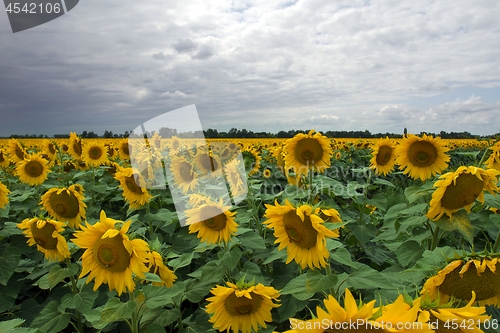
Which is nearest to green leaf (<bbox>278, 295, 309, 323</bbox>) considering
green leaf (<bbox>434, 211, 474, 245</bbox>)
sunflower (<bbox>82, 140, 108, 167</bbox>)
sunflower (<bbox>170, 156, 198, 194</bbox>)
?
green leaf (<bbox>434, 211, 474, 245</bbox>)

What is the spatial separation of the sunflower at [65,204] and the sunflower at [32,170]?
7.71 feet

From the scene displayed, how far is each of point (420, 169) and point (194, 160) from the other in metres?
4.07

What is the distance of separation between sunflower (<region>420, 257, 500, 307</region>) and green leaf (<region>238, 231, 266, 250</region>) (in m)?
1.45

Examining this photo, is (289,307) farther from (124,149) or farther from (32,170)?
(124,149)

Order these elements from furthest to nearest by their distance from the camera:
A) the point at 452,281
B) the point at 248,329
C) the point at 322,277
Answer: the point at 248,329 → the point at 322,277 → the point at 452,281

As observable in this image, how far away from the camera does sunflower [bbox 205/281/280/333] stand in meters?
1.93

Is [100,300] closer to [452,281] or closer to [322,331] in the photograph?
[322,331]

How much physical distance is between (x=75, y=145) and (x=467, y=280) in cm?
820

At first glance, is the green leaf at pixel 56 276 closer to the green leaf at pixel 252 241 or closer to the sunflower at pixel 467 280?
the green leaf at pixel 252 241

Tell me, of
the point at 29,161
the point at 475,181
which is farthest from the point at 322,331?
the point at 29,161

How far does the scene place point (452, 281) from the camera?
1.53 m

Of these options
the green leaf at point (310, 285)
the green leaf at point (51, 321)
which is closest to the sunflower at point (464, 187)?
the green leaf at point (310, 285)

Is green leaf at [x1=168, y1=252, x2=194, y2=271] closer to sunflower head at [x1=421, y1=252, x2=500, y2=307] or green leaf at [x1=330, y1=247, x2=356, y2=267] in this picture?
green leaf at [x1=330, y1=247, x2=356, y2=267]

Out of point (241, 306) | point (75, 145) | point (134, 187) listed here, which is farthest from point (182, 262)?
point (75, 145)
